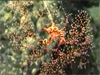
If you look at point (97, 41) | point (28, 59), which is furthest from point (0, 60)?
point (97, 41)

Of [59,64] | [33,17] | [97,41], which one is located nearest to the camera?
[59,64]

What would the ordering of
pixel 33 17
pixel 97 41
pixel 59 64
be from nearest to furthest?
1. pixel 59 64
2. pixel 33 17
3. pixel 97 41

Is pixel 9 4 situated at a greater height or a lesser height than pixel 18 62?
greater

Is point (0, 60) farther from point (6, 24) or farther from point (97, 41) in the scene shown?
point (97, 41)

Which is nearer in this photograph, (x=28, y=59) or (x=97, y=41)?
(x=28, y=59)

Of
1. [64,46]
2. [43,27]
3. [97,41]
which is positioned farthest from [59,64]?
[97,41]

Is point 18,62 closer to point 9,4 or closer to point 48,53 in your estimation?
point 48,53

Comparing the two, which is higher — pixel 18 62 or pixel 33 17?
pixel 33 17

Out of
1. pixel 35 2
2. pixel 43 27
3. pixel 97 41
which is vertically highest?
pixel 35 2

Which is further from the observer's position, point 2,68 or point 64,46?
point 2,68
